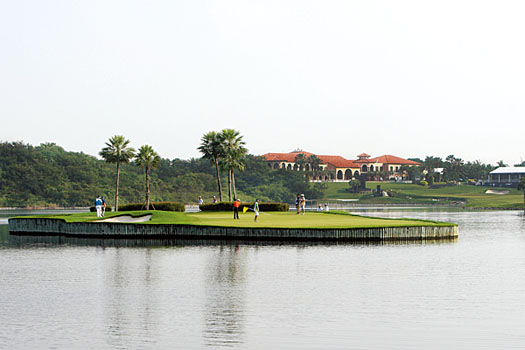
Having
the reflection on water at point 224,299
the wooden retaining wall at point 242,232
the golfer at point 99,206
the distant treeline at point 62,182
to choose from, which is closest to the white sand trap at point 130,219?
the golfer at point 99,206

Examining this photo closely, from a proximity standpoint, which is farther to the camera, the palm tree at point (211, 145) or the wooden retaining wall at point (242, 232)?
the palm tree at point (211, 145)

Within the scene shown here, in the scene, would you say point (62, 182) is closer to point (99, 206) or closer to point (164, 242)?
point (99, 206)

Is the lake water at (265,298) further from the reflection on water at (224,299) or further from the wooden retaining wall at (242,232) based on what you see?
the wooden retaining wall at (242,232)

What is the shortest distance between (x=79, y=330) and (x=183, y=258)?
2063 cm

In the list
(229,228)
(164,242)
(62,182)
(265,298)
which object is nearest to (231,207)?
(229,228)

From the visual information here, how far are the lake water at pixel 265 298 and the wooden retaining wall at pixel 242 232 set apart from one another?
493 centimetres

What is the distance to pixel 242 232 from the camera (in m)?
56.2

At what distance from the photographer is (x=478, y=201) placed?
186 metres

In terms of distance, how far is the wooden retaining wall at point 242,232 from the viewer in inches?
2147

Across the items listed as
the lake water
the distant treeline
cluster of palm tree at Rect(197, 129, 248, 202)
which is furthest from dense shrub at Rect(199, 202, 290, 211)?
the distant treeline

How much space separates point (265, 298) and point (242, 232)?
2645 centimetres

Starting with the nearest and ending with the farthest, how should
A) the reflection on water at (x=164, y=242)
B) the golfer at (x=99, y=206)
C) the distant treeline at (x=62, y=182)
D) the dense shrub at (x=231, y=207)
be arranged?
A: the reflection on water at (x=164, y=242) < the golfer at (x=99, y=206) < the dense shrub at (x=231, y=207) < the distant treeline at (x=62, y=182)

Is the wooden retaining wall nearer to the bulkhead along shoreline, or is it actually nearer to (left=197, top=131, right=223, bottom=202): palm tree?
the bulkhead along shoreline

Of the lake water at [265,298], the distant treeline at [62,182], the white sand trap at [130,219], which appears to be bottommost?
the lake water at [265,298]
